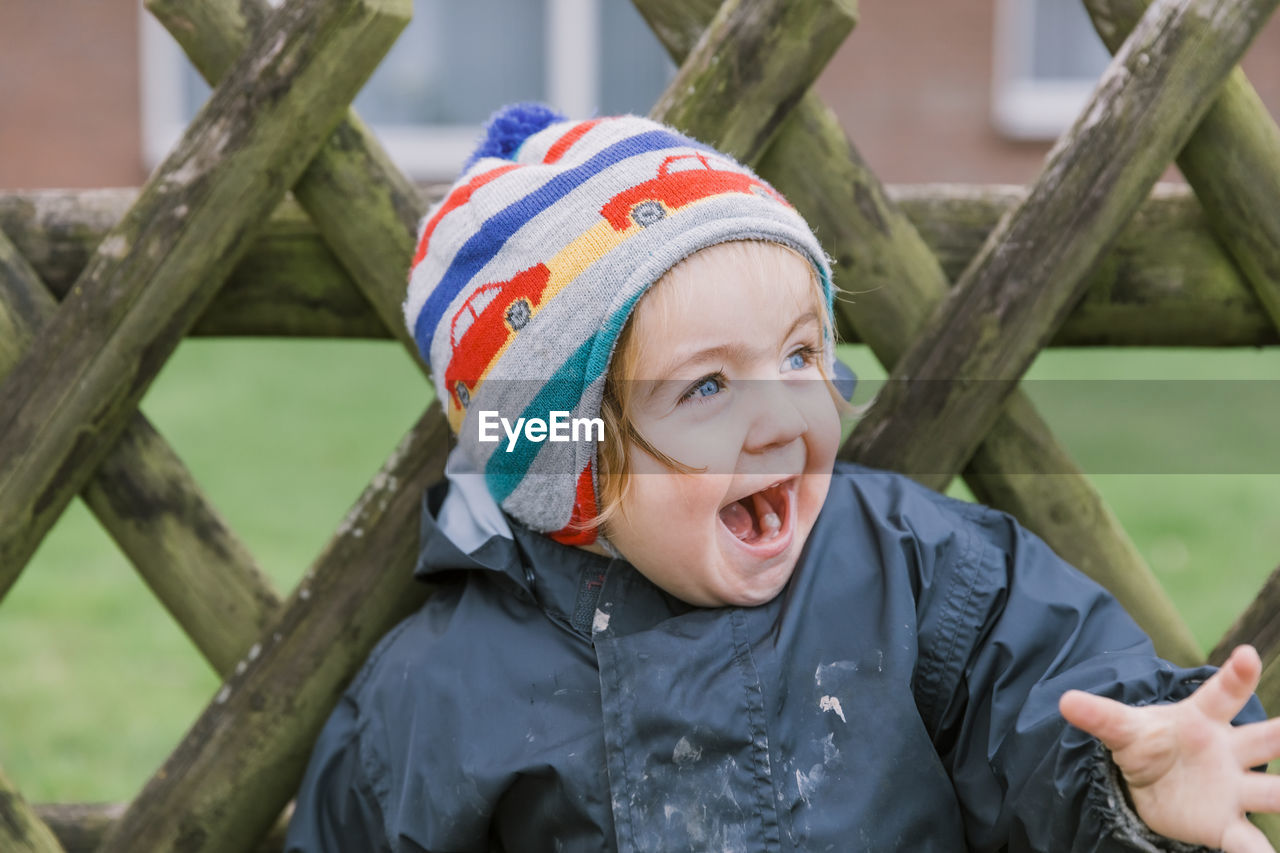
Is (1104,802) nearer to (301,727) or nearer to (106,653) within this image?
(301,727)

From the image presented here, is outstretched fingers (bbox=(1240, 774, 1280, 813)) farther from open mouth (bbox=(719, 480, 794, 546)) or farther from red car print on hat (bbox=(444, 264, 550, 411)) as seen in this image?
red car print on hat (bbox=(444, 264, 550, 411))

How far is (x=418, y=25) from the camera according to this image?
6.73 m

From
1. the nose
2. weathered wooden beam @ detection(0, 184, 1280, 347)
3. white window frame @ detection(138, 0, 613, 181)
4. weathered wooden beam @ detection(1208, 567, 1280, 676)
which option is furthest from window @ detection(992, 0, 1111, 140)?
the nose

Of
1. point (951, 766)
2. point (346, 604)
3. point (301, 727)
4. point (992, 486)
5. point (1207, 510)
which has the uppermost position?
point (992, 486)

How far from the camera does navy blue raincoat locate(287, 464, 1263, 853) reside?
1172 mm

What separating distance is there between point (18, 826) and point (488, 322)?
2.88 ft

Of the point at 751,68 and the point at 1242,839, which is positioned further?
the point at 751,68

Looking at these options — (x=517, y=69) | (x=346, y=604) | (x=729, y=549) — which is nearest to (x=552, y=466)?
(x=729, y=549)

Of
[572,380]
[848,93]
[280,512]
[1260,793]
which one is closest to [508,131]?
[572,380]

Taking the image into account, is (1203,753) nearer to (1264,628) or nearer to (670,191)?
(1264,628)

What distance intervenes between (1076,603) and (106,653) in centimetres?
246

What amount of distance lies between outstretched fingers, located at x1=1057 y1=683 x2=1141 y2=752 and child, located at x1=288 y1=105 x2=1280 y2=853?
112 mm

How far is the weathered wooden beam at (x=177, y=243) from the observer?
1346 millimetres

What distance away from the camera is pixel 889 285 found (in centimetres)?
138
